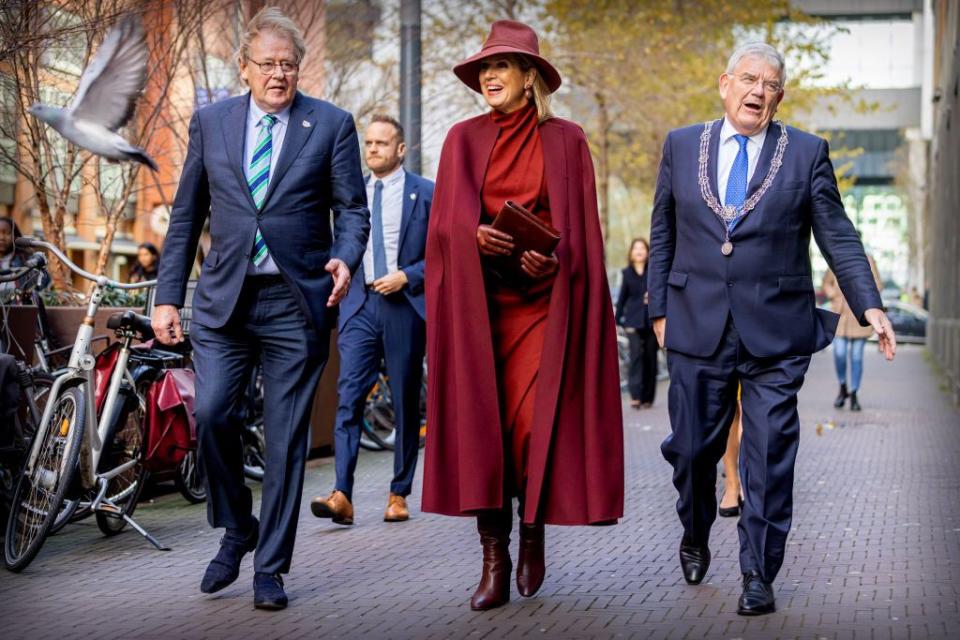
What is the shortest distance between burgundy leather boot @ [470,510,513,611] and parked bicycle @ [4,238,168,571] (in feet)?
6.84

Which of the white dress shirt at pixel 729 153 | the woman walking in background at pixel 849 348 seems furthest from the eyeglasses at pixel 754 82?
the woman walking in background at pixel 849 348

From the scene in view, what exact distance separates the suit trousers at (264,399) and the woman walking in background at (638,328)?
1205 cm

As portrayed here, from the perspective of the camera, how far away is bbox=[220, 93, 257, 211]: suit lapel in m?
5.82

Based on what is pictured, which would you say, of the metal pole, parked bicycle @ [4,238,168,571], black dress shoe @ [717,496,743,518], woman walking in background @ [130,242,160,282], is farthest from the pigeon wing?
woman walking in background @ [130,242,160,282]

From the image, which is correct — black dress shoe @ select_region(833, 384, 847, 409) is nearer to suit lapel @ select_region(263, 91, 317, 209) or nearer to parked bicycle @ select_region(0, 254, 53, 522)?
parked bicycle @ select_region(0, 254, 53, 522)

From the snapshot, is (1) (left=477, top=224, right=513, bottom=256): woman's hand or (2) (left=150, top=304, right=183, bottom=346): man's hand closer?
(1) (left=477, top=224, right=513, bottom=256): woman's hand

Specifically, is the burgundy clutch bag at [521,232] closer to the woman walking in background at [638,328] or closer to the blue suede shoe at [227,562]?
the blue suede shoe at [227,562]

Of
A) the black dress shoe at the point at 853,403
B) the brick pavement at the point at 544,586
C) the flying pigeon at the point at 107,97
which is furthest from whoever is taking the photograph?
the black dress shoe at the point at 853,403

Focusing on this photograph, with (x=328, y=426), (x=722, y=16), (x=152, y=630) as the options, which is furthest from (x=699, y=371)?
(x=722, y=16)

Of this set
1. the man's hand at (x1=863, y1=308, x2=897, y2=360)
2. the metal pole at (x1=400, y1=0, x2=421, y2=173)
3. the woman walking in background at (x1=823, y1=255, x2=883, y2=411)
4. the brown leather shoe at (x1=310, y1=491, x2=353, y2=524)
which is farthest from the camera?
the woman walking in background at (x1=823, y1=255, x2=883, y2=411)

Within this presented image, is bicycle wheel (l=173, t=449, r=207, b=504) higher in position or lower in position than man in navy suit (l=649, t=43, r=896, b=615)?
lower

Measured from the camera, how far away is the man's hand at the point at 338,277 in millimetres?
5812

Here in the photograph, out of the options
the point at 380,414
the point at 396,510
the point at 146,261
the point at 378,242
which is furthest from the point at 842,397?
the point at 396,510

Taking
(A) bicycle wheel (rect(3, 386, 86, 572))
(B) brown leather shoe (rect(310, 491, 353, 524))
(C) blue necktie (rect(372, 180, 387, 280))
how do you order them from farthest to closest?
(C) blue necktie (rect(372, 180, 387, 280)) < (B) brown leather shoe (rect(310, 491, 353, 524)) < (A) bicycle wheel (rect(3, 386, 86, 572))
